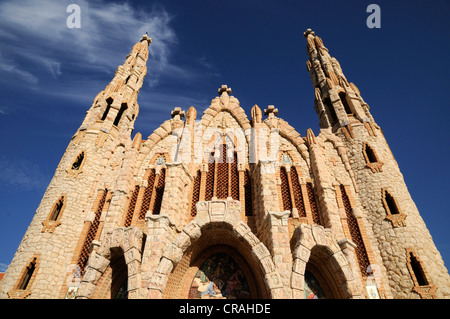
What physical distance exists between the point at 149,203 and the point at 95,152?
497 centimetres

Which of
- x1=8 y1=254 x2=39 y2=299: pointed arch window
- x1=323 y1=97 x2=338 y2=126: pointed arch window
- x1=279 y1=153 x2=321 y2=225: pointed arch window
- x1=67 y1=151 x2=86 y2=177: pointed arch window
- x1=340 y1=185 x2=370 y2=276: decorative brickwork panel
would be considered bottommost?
x1=8 y1=254 x2=39 y2=299: pointed arch window

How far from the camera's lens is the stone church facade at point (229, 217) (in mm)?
8969

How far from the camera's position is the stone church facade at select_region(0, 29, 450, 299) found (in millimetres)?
8969

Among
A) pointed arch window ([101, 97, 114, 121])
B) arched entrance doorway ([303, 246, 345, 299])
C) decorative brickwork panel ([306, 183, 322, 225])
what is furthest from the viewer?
pointed arch window ([101, 97, 114, 121])

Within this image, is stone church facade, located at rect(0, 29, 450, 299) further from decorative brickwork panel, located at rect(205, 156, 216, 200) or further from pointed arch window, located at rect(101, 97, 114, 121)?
pointed arch window, located at rect(101, 97, 114, 121)

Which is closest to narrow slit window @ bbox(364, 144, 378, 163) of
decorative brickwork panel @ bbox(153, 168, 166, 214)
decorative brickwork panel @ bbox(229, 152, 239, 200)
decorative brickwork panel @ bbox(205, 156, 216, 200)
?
decorative brickwork panel @ bbox(229, 152, 239, 200)

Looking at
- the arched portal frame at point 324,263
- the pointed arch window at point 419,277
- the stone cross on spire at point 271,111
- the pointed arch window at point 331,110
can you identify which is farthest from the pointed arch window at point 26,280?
the pointed arch window at point 331,110

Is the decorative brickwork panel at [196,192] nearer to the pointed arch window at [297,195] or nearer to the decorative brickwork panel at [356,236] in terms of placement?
the pointed arch window at [297,195]

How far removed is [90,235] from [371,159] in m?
15.1

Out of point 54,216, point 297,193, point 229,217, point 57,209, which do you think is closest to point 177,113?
point 57,209

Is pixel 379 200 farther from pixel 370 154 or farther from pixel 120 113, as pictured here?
pixel 120 113

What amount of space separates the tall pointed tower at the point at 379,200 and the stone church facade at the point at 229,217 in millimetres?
54

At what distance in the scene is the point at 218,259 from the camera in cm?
1070

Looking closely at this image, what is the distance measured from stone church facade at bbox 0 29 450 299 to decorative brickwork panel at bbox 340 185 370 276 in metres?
0.05
